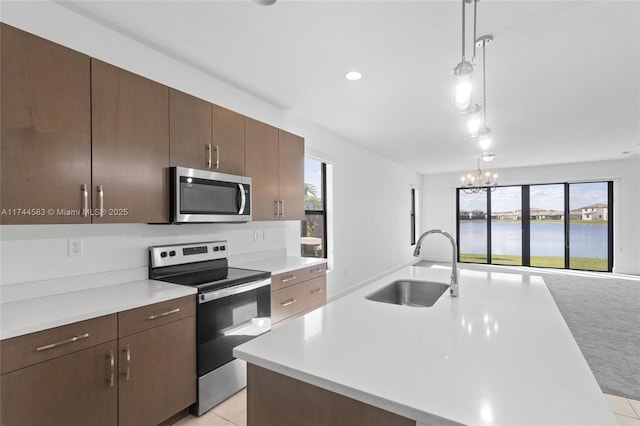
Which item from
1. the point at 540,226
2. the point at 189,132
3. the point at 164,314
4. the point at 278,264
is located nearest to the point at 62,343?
the point at 164,314

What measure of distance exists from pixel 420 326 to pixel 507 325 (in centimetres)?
38

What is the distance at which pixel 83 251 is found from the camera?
1.99 meters

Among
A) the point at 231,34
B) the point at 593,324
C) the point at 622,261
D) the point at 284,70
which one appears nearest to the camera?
the point at 231,34

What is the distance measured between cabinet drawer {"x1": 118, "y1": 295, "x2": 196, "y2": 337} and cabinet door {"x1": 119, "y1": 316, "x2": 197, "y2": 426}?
0.03 m

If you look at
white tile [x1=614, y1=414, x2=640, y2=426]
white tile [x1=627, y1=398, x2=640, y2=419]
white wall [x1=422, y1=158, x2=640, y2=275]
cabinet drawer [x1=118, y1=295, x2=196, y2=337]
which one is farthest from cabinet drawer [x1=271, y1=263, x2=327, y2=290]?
white wall [x1=422, y1=158, x2=640, y2=275]

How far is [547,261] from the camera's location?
7.96 metres

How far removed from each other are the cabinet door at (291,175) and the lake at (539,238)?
692cm

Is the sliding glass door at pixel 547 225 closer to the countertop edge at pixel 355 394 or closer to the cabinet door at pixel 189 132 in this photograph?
the cabinet door at pixel 189 132

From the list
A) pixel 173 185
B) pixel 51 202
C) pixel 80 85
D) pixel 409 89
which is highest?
pixel 409 89

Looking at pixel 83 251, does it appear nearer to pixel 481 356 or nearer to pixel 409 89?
pixel 481 356

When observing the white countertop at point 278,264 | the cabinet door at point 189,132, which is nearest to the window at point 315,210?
the white countertop at point 278,264

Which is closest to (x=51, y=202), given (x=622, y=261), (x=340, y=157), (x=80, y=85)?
(x=80, y=85)

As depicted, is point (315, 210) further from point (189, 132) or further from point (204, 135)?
point (189, 132)

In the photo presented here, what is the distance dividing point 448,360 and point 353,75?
95.1 inches
